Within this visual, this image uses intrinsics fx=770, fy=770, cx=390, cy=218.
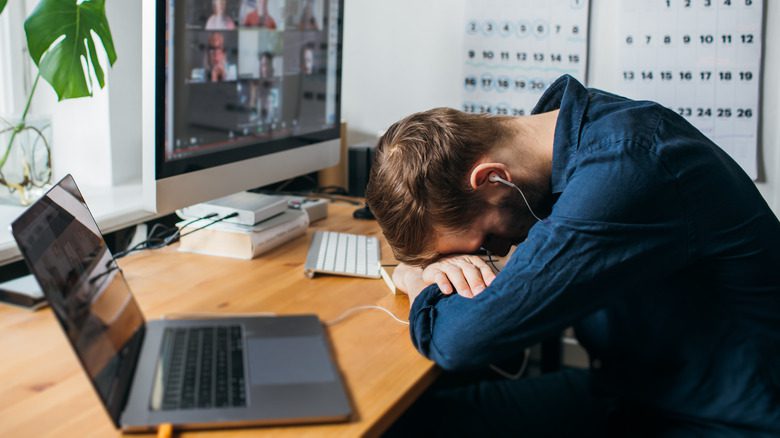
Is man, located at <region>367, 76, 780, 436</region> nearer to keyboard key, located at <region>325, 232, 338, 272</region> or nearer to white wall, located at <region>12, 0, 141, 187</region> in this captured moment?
keyboard key, located at <region>325, 232, 338, 272</region>

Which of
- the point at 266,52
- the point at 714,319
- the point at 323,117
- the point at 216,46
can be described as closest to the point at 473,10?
the point at 323,117

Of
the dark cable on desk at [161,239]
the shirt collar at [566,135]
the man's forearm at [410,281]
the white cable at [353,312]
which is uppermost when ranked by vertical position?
the shirt collar at [566,135]

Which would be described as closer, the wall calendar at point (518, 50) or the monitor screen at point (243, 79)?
the monitor screen at point (243, 79)

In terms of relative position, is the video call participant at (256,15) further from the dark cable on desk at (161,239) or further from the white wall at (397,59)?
the white wall at (397,59)

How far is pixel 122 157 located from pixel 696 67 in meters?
1.41

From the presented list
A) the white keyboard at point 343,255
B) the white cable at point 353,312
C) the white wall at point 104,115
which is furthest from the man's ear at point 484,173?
the white wall at point 104,115

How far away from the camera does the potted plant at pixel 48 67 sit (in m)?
1.34

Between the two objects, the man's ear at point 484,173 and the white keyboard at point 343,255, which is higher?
the man's ear at point 484,173

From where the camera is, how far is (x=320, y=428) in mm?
887

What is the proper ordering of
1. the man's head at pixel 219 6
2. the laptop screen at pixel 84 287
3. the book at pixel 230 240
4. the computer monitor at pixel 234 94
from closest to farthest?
the laptop screen at pixel 84 287 → the computer monitor at pixel 234 94 → the man's head at pixel 219 6 → the book at pixel 230 240

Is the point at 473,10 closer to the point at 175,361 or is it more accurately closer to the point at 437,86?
the point at 437,86

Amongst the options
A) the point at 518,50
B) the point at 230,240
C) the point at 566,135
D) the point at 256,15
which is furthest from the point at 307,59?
the point at 566,135

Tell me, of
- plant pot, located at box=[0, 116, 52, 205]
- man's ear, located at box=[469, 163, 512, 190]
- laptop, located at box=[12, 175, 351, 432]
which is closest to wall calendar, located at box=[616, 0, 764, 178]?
man's ear, located at box=[469, 163, 512, 190]

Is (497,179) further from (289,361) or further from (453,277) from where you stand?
(289,361)
